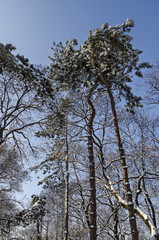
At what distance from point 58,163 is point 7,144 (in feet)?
13.0

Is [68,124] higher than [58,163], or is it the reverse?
[68,124]

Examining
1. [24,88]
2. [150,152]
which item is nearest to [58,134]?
[24,88]

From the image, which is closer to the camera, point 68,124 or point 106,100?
point 68,124

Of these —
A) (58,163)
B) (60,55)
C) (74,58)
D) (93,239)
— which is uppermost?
(60,55)

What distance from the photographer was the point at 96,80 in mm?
9477

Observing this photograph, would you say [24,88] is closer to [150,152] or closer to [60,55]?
[60,55]

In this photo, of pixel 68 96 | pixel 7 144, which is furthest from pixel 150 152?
pixel 7 144

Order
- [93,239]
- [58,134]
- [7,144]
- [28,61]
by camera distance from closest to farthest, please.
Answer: [93,239] → [28,61] → [58,134] → [7,144]

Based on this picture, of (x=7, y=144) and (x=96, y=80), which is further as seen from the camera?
(x=7, y=144)

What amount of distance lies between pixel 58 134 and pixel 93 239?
5415 millimetres

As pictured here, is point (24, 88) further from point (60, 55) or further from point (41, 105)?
point (60, 55)

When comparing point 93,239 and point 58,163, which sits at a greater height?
point 58,163

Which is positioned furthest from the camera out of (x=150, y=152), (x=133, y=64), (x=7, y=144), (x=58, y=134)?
(x=7, y=144)

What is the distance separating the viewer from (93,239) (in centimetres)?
736
